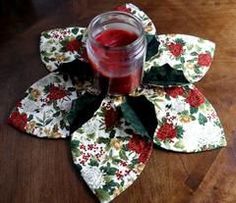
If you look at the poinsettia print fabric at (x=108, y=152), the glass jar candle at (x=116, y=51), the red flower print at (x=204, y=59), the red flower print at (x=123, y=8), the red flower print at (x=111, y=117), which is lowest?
the poinsettia print fabric at (x=108, y=152)

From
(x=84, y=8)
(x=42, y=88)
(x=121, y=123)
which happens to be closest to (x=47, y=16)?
(x=84, y=8)

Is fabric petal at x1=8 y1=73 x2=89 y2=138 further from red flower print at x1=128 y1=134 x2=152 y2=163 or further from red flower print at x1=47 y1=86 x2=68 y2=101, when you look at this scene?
red flower print at x1=128 y1=134 x2=152 y2=163

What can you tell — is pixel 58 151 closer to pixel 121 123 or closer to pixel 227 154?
pixel 121 123

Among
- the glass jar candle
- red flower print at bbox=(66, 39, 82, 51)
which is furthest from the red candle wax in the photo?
red flower print at bbox=(66, 39, 82, 51)

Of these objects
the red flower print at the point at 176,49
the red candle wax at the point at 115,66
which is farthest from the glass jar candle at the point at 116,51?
the red flower print at the point at 176,49

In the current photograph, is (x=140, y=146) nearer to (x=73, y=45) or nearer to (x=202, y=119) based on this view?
(x=202, y=119)

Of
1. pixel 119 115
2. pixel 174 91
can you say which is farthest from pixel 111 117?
pixel 174 91

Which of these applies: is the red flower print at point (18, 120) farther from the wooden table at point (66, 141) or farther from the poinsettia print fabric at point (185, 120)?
the poinsettia print fabric at point (185, 120)
